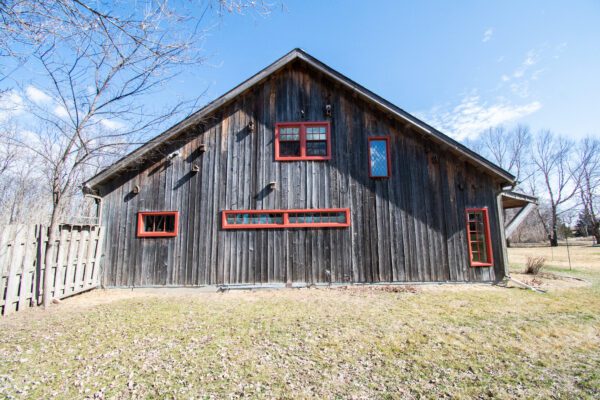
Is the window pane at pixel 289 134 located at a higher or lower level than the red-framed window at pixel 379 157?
higher

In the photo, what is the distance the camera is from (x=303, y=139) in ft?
30.9

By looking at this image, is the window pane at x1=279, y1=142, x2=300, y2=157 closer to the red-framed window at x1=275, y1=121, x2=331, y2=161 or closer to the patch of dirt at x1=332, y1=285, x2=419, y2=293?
the red-framed window at x1=275, y1=121, x2=331, y2=161

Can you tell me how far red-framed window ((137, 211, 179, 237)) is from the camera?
888 cm

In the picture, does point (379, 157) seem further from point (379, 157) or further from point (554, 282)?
point (554, 282)

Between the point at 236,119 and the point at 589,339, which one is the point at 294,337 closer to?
the point at 589,339

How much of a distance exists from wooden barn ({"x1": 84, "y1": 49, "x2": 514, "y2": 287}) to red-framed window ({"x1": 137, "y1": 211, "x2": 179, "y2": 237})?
0.04 meters

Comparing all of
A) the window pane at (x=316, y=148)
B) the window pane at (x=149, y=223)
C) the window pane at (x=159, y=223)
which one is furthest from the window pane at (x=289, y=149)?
the window pane at (x=149, y=223)

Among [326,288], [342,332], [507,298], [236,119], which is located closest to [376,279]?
[326,288]

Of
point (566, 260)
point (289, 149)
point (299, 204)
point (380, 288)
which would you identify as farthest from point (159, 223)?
point (566, 260)

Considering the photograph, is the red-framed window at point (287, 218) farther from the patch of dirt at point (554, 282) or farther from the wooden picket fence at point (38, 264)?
the patch of dirt at point (554, 282)

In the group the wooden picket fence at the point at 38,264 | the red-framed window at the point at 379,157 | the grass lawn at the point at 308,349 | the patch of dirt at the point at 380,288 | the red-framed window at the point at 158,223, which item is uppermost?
the red-framed window at the point at 379,157

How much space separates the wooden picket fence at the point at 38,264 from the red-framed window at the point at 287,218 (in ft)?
13.1

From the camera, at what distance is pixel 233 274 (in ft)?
28.5

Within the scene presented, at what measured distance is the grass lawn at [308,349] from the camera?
3.12m
